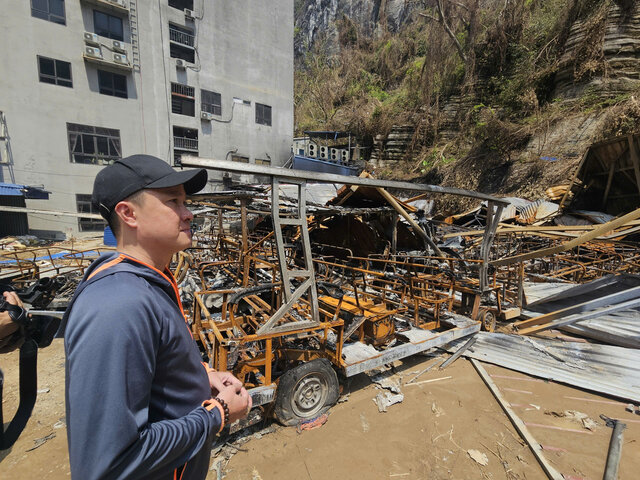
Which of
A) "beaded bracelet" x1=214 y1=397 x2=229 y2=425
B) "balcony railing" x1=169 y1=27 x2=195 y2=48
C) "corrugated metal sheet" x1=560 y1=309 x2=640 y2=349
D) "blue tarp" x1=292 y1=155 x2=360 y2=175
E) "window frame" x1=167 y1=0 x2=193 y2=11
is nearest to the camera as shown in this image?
"beaded bracelet" x1=214 y1=397 x2=229 y2=425

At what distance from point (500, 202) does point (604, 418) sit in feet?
11.6

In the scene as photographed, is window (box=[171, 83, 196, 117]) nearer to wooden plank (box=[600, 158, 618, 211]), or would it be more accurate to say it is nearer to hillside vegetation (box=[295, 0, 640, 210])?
hillside vegetation (box=[295, 0, 640, 210])

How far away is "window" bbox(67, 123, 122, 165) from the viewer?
19188mm

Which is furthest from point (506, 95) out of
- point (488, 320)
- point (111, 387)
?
point (111, 387)

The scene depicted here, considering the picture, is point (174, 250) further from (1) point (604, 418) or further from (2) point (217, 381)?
(1) point (604, 418)

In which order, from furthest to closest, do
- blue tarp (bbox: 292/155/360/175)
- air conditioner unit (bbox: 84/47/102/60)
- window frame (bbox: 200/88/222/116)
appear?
window frame (bbox: 200/88/222/116) → blue tarp (bbox: 292/155/360/175) → air conditioner unit (bbox: 84/47/102/60)

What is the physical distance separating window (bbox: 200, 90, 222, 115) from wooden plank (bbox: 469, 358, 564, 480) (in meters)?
25.5

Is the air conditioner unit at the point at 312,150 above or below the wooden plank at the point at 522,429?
above

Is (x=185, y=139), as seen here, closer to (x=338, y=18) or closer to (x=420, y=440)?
(x=420, y=440)

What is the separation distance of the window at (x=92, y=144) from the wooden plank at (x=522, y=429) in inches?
936

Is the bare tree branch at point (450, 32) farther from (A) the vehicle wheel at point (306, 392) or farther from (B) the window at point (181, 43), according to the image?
(A) the vehicle wheel at point (306, 392)

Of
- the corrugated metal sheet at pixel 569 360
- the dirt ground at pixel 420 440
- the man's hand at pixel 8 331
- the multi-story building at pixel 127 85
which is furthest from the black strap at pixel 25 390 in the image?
the multi-story building at pixel 127 85

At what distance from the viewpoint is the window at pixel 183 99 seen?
73.5ft

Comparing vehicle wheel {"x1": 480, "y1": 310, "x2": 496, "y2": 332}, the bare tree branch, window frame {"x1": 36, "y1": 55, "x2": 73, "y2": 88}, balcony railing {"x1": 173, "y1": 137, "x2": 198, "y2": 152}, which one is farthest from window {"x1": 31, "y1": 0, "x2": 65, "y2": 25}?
vehicle wheel {"x1": 480, "y1": 310, "x2": 496, "y2": 332}
